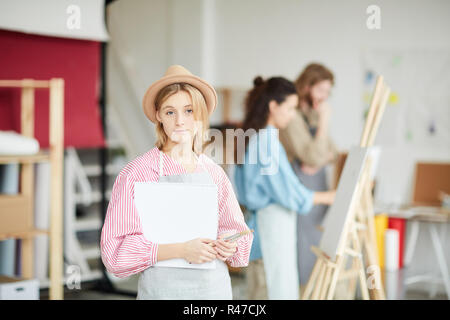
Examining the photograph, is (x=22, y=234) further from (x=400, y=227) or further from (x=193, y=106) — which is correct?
(x=400, y=227)

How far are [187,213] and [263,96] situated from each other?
1.36m

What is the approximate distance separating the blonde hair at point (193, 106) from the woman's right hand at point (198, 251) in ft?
1.10

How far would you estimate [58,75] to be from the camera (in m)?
4.36

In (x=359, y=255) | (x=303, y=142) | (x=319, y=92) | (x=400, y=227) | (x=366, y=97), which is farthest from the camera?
(x=366, y=97)

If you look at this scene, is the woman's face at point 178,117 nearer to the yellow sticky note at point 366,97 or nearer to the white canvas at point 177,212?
the white canvas at point 177,212

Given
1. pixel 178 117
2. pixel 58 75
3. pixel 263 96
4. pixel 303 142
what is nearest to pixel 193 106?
pixel 178 117

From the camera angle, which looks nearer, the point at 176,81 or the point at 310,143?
the point at 176,81

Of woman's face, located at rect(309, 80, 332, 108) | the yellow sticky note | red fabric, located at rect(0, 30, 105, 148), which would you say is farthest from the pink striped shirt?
the yellow sticky note

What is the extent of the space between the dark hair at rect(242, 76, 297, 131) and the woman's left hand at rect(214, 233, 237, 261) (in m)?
1.33

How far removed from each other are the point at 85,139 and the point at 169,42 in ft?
5.99

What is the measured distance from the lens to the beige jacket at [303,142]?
3828 mm
